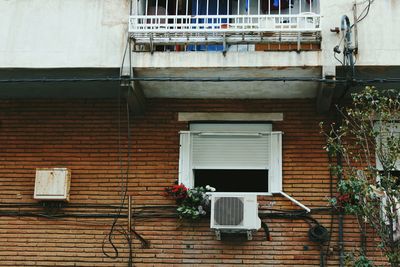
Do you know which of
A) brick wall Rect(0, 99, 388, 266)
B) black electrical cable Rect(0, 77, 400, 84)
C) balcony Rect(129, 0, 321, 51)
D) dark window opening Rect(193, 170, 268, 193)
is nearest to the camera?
black electrical cable Rect(0, 77, 400, 84)

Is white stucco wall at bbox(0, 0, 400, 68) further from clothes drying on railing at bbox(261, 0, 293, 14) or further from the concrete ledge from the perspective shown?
the concrete ledge

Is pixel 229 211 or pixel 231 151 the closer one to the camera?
pixel 229 211

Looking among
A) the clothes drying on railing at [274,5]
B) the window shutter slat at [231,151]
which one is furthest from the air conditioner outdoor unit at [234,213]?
the clothes drying on railing at [274,5]

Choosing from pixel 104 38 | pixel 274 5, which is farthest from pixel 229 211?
pixel 274 5

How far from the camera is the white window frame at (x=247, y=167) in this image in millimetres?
9164

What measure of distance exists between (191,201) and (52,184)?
2055mm

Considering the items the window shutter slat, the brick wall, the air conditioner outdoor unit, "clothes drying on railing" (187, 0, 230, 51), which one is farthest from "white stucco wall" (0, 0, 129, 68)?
the air conditioner outdoor unit

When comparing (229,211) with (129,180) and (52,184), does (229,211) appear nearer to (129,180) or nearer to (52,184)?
(129,180)

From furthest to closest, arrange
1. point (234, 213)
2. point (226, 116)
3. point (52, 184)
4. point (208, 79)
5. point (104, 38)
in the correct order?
point (226, 116)
point (52, 184)
point (104, 38)
point (208, 79)
point (234, 213)

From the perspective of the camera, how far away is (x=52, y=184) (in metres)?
9.14

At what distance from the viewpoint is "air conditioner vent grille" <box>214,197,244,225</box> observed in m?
8.49

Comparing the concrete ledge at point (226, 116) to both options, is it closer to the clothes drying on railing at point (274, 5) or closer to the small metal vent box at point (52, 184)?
the clothes drying on railing at point (274, 5)

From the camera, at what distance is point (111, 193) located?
9.25 meters

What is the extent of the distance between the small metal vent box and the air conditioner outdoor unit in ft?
7.22
